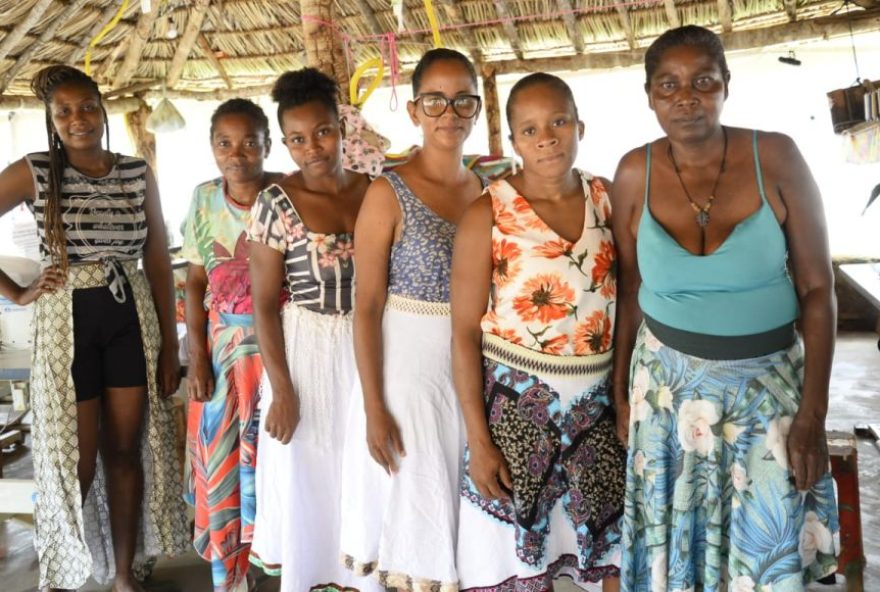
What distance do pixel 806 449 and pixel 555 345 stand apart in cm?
56

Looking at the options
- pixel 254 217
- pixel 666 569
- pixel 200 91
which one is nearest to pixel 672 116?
pixel 666 569

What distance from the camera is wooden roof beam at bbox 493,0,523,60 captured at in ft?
20.6

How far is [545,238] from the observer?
1741mm

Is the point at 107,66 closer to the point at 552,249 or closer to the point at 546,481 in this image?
the point at 552,249

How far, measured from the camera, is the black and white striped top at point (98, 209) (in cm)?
244

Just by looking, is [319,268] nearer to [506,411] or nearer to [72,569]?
[506,411]

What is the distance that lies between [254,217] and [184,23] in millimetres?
5676

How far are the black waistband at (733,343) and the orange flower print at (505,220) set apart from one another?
41 centimetres

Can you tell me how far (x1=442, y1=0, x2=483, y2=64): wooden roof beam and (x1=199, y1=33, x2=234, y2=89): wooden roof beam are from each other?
7.92ft

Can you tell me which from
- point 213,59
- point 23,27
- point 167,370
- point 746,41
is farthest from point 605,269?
point 213,59

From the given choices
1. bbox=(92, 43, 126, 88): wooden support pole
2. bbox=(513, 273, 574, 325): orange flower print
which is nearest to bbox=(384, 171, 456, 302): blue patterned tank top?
bbox=(513, 273, 574, 325): orange flower print

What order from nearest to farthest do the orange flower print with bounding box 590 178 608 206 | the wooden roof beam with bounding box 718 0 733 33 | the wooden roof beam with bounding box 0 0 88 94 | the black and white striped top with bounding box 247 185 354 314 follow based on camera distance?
the orange flower print with bounding box 590 178 608 206
the black and white striped top with bounding box 247 185 354 314
the wooden roof beam with bounding box 718 0 733 33
the wooden roof beam with bounding box 0 0 88 94

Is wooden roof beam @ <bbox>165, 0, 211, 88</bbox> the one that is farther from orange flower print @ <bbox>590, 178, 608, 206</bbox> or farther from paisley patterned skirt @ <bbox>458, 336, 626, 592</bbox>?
paisley patterned skirt @ <bbox>458, 336, 626, 592</bbox>

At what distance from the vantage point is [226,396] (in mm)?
2506
